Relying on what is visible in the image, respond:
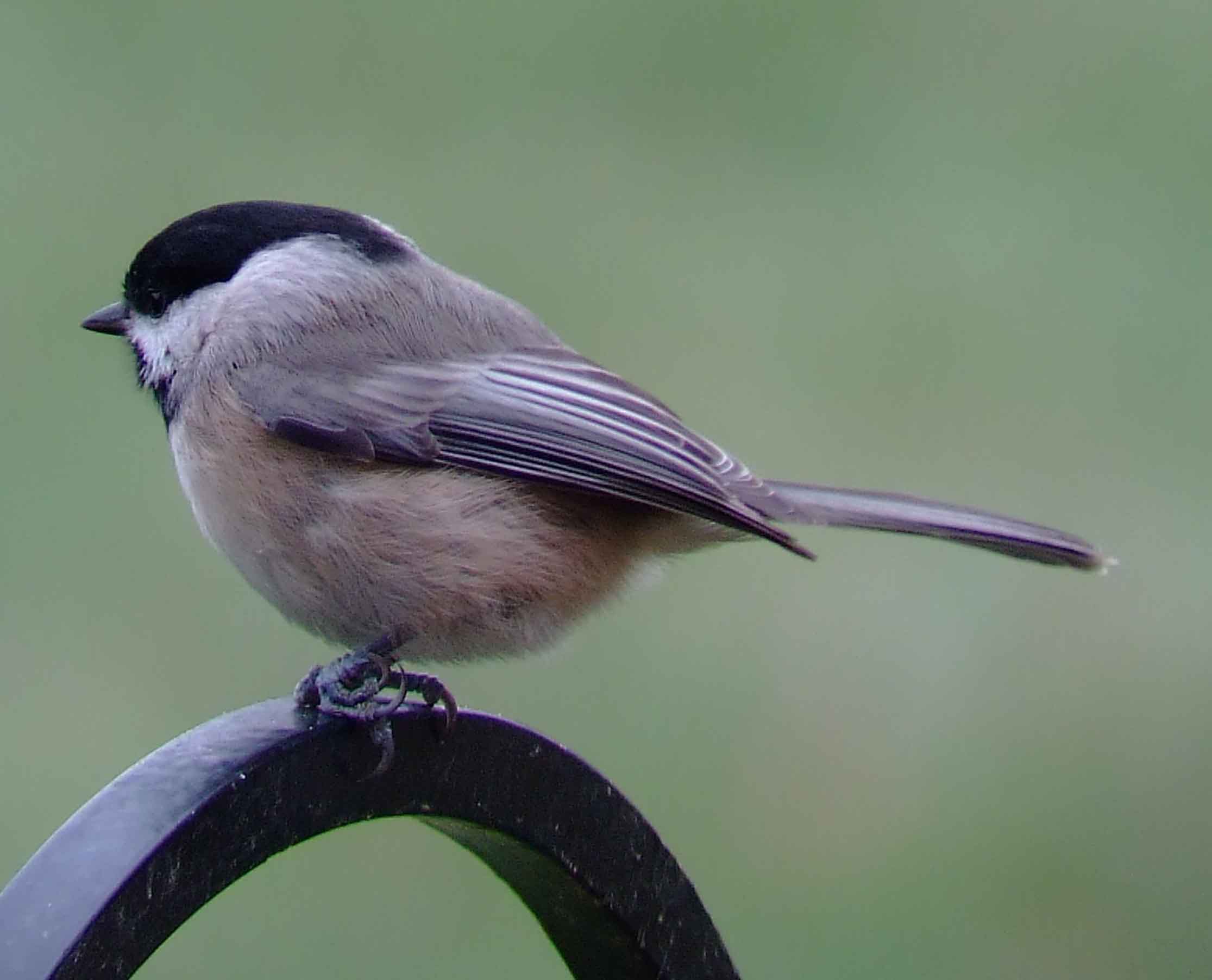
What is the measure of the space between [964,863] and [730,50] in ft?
9.97

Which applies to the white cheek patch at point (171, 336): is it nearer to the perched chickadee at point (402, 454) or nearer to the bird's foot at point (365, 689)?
the perched chickadee at point (402, 454)

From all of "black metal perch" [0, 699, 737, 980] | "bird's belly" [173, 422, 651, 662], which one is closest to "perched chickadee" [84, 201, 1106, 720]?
"bird's belly" [173, 422, 651, 662]

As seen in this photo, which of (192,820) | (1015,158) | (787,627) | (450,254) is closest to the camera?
(192,820)

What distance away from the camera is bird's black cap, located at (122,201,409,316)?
8.13 feet

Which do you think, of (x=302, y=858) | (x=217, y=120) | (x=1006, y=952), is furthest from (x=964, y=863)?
(x=217, y=120)

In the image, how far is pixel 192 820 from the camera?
161 cm

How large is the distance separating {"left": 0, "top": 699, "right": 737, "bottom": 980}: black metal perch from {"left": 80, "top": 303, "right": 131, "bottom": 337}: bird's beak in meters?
0.85

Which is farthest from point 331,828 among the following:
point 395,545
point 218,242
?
point 218,242

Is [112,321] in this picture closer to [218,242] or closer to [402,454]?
[218,242]

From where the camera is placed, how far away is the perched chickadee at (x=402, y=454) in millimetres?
2365

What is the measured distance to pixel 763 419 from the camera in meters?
4.72

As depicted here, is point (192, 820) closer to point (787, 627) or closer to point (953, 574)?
point (787, 627)

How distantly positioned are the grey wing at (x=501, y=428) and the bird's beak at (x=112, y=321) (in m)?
0.23

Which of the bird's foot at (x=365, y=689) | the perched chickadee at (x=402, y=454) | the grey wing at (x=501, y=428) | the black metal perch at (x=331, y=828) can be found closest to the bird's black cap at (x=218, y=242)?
the perched chickadee at (x=402, y=454)
